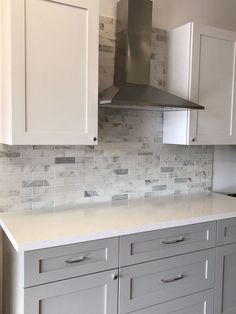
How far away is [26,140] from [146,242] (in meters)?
0.89

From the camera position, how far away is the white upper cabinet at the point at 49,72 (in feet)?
5.64

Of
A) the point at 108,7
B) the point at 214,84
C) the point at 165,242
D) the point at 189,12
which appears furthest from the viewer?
the point at 189,12

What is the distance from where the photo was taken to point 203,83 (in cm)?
240

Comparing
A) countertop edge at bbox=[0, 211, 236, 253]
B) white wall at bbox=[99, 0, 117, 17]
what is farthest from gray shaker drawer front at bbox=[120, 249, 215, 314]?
white wall at bbox=[99, 0, 117, 17]

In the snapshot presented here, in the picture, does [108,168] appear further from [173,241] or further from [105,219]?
→ [173,241]

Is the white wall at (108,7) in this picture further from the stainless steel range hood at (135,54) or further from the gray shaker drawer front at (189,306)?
the gray shaker drawer front at (189,306)

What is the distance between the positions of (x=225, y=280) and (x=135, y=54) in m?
1.67

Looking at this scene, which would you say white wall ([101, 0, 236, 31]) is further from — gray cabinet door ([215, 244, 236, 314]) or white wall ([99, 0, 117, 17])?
gray cabinet door ([215, 244, 236, 314])

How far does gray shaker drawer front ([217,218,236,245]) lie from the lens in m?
2.16

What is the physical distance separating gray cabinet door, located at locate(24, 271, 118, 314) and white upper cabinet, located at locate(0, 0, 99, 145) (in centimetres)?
77

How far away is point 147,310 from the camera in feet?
6.24

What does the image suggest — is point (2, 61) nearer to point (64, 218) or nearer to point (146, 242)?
point (64, 218)

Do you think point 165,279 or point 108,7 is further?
point 108,7

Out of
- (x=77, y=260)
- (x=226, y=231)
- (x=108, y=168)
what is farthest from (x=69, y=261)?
(x=226, y=231)
